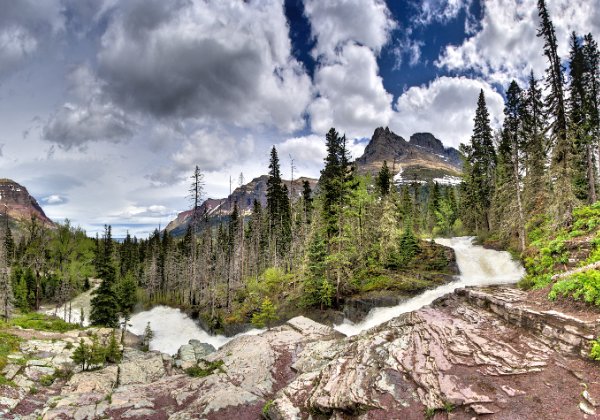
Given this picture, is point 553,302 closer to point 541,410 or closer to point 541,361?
point 541,361

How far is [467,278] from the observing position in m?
26.6

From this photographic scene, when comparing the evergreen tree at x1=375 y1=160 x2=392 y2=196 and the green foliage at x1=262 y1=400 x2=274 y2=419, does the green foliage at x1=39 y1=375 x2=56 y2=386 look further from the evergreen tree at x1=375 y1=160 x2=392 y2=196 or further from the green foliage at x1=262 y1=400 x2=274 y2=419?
the evergreen tree at x1=375 y1=160 x2=392 y2=196

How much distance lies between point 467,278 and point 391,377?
19.7 m

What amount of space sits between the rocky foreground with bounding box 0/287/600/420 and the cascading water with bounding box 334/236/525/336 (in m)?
5.39

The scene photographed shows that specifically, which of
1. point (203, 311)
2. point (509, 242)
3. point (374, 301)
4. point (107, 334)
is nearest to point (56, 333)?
point (107, 334)

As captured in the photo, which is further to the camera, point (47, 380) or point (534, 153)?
point (534, 153)

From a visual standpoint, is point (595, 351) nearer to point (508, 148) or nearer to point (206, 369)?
point (206, 369)

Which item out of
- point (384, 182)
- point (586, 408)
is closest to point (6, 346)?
point (586, 408)

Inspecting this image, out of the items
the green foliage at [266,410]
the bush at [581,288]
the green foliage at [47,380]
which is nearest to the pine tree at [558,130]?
the bush at [581,288]

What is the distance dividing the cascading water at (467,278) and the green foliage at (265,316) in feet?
22.9

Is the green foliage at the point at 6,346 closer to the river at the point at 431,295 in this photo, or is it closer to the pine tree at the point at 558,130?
the river at the point at 431,295

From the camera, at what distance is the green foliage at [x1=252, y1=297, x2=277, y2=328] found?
2942 centimetres

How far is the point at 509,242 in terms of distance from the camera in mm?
31219

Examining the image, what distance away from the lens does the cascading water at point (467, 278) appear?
928 inches
